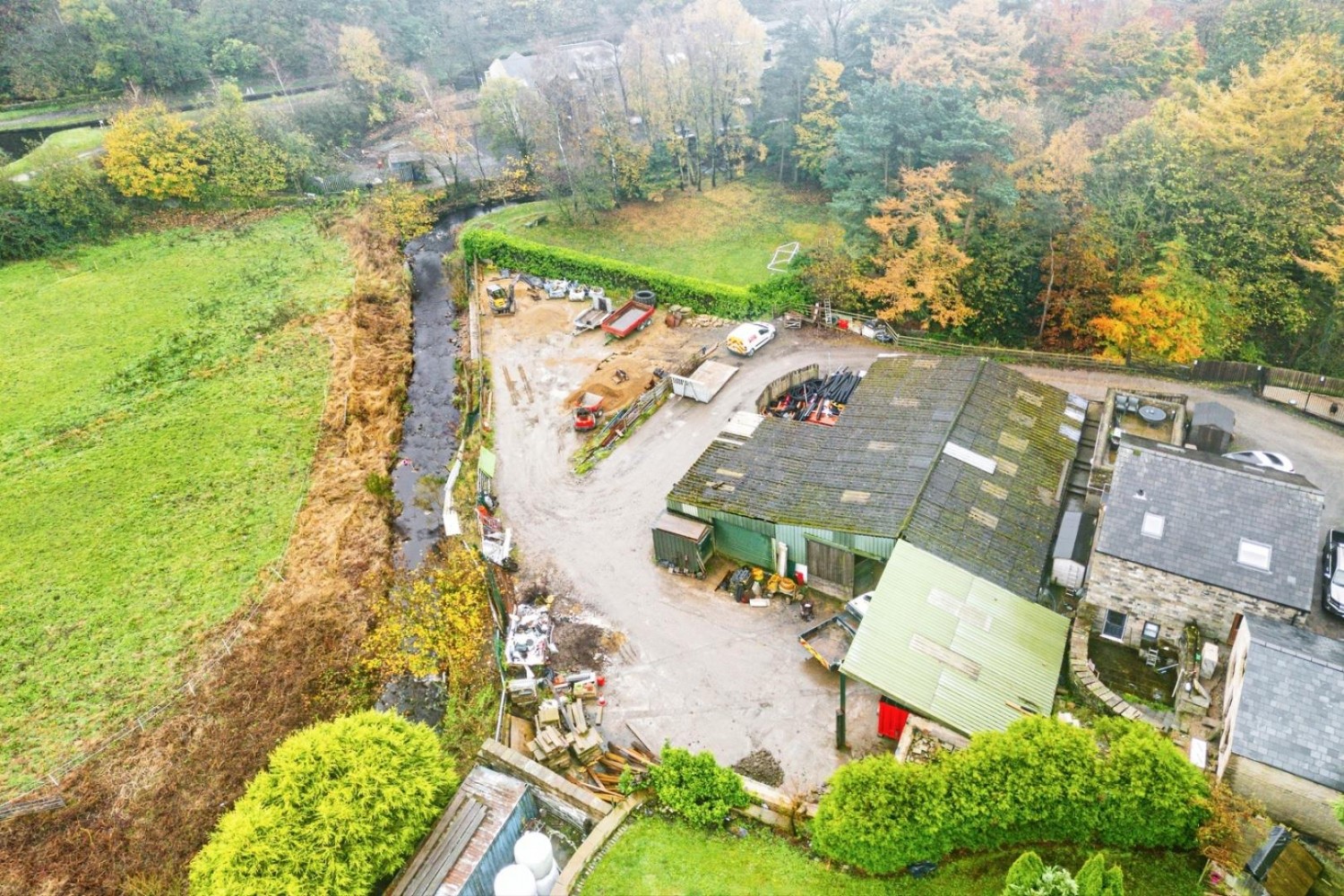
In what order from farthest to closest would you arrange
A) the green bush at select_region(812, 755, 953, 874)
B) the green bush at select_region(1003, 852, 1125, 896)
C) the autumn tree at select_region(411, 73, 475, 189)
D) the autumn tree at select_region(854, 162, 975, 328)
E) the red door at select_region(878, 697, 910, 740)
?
the autumn tree at select_region(411, 73, 475, 189) < the autumn tree at select_region(854, 162, 975, 328) < the red door at select_region(878, 697, 910, 740) < the green bush at select_region(812, 755, 953, 874) < the green bush at select_region(1003, 852, 1125, 896)

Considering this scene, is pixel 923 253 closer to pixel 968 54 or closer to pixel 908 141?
pixel 908 141

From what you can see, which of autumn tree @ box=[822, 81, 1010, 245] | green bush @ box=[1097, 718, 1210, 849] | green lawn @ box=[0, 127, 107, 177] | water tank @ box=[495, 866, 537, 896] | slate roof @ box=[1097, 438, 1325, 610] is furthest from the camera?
green lawn @ box=[0, 127, 107, 177]

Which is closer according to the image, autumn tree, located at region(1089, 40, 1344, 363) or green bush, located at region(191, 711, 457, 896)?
green bush, located at region(191, 711, 457, 896)

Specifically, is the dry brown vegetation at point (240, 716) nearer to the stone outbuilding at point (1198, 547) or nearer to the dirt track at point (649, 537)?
the dirt track at point (649, 537)

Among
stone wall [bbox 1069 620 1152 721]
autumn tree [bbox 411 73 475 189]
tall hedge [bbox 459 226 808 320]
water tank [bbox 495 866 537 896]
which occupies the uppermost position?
autumn tree [bbox 411 73 475 189]

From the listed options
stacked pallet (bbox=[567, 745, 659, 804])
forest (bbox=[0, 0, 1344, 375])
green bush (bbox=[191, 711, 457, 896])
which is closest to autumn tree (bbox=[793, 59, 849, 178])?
forest (bbox=[0, 0, 1344, 375])

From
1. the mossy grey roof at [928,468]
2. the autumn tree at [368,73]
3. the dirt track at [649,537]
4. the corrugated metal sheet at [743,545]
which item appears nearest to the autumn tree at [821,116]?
the dirt track at [649,537]

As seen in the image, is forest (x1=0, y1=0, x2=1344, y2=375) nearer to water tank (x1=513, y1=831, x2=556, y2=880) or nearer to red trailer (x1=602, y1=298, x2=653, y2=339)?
red trailer (x1=602, y1=298, x2=653, y2=339)

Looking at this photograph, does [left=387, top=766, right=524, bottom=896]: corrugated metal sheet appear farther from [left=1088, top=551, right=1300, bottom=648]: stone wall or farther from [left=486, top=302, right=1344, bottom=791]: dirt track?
[left=1088, top=551, right=1300, bottom=648]: stone wall

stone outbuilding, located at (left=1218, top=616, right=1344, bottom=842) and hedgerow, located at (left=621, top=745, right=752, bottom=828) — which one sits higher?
stone outbuilding, located at (left=1218, top=616, right=1344, bottom=842)
